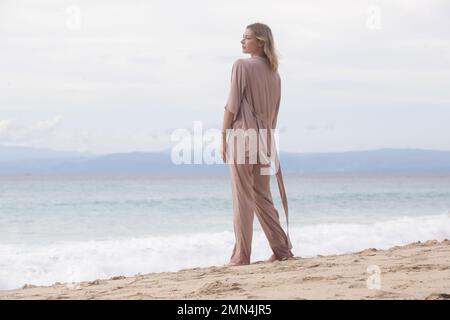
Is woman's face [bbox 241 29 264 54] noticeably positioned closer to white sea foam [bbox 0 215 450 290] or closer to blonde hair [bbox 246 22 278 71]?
blonde hair [bbox 246 22 278 71]

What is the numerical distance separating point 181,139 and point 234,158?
560mm

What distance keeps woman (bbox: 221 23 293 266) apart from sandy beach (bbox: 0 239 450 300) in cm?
24

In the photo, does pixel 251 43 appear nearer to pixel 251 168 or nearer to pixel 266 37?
pixel 266 37

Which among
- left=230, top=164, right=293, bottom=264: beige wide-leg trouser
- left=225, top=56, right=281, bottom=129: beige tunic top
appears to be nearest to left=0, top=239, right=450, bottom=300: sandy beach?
left=230, top=164, right=293, bottom=264: beige wide-leg trouser

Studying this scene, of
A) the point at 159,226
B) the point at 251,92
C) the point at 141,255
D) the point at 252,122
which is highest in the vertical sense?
the point at 251,92

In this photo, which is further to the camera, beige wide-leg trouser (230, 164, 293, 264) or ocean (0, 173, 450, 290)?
ocean (0, 173, 450, 290)

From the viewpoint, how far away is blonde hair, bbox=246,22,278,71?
18.3 ft

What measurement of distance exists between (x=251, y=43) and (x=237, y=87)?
1.26ft

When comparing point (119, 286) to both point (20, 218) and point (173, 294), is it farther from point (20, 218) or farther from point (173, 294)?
point (20, 218)

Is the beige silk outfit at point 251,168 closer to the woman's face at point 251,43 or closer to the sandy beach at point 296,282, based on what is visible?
the woman's face at point 251,43

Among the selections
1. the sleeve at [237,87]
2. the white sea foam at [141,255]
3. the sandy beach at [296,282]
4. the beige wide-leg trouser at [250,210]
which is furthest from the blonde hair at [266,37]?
the white sea foam at [141,255]

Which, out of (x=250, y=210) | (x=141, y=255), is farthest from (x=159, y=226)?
(x=250, y=210)

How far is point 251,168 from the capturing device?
5.60 m

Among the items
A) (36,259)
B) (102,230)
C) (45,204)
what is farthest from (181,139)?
(45,204)
